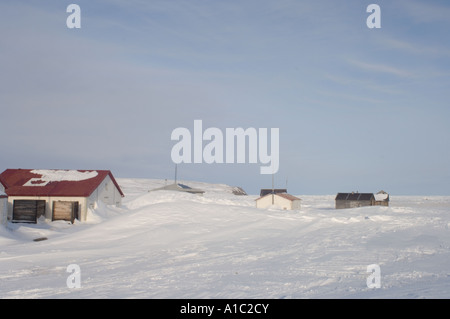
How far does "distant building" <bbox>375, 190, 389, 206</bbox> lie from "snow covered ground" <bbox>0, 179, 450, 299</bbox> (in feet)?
165

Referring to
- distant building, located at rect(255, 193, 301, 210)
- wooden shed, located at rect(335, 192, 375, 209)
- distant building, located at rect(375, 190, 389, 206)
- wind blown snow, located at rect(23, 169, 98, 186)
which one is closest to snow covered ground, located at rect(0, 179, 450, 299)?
wind blown snow, located at rect(23, 169, 98, 186)

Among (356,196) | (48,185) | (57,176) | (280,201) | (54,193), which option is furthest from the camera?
(356,196)

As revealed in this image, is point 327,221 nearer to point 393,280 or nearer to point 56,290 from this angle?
point 393,280

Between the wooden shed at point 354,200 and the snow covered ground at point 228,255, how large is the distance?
150ft

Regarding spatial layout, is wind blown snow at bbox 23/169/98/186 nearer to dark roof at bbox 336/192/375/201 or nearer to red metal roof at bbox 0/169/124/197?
red metal roof at bbox 0/169/124/197

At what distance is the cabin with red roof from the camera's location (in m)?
33.1

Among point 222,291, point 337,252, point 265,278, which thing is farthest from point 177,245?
point 222,291

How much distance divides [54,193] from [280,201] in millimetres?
38444

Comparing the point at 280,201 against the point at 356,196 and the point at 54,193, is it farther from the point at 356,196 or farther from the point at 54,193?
the point at 54,193

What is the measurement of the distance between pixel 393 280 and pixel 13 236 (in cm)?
2124

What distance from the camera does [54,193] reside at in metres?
34.1

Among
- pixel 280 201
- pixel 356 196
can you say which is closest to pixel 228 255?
pixel 280 201

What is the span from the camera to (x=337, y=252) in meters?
17.4
